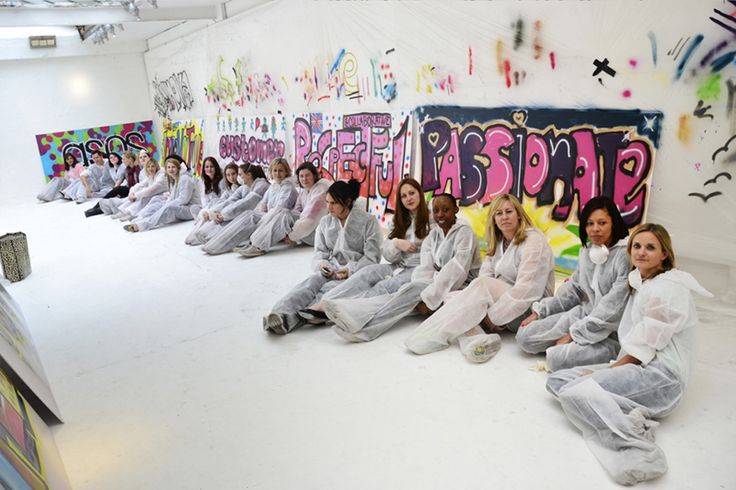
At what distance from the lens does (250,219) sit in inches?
269

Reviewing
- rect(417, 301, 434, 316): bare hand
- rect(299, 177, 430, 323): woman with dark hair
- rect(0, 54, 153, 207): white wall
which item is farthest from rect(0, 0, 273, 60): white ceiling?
rect(417, 301, 434, 316): bare hand

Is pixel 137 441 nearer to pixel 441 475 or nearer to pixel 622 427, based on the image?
pixel 441 475

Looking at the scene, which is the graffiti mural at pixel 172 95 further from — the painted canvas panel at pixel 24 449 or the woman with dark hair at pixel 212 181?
the painted canvas panel at pixel 24 449

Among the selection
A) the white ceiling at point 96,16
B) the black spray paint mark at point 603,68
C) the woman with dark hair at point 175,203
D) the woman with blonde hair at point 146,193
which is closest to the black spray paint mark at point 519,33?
the black spray paint mark at point 603,68

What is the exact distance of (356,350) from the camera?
12.7ft

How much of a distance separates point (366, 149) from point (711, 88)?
3.85 meters

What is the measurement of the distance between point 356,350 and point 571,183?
7.19 feet

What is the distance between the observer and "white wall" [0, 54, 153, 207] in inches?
499

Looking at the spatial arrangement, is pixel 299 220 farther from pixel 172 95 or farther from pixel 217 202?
pixel 172 95

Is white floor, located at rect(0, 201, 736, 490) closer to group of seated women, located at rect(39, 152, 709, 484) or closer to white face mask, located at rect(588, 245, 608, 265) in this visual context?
group of seated women, located at rect(39, 152, 709, 484)

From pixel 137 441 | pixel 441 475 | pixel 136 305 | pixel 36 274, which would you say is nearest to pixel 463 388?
pixel 441 475

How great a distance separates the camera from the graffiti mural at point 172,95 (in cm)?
1186

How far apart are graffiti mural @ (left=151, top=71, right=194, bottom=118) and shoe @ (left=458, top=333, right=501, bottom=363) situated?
32.1ft

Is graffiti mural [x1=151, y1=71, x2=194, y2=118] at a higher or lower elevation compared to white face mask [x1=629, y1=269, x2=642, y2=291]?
higher
